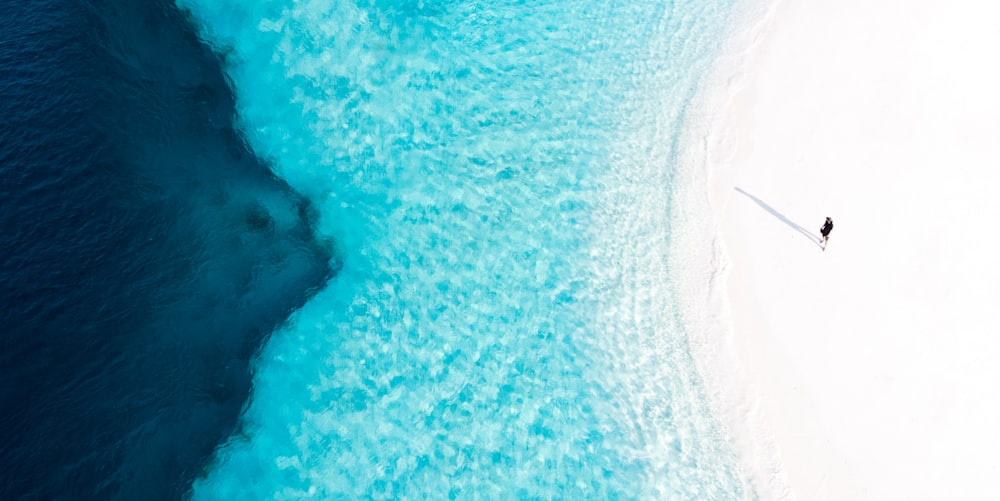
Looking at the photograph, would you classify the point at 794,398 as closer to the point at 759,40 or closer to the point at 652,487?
the point at 652,487

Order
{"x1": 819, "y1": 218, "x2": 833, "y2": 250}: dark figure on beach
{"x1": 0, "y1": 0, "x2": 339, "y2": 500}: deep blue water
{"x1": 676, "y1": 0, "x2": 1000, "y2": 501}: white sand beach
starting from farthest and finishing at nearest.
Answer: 1. {"x1": 819, "y1": 218, "x2": 833, "y2": 250}: dark figure on beach
2. {"x1": 0, "y1": 0, "x2": 339, "y2": 500}: deep blue water
3. {"x1": 676, "y1": 0, "x2": 1000, "y2": 501}: white sand beach

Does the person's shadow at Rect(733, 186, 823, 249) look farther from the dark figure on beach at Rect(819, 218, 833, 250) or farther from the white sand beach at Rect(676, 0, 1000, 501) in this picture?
the dark figure on beach at Rect(819, 218, 833, 250)

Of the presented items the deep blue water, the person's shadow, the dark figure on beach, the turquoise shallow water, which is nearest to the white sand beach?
the person's shadow

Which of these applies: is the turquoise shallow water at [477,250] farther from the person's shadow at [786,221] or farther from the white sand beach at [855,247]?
the person's shadow at [786,221]

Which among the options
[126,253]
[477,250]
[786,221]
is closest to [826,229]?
[786,221]

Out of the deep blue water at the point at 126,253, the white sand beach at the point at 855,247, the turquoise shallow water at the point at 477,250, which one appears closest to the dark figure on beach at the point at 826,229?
the white sand beach at the point at 855,247

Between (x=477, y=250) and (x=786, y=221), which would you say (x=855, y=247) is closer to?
(x=786, y=221)

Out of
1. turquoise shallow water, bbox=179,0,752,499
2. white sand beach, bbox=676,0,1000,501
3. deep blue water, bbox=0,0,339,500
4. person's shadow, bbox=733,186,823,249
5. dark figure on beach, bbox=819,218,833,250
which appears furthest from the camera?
person's shadow, bbox=733,186,823,249
